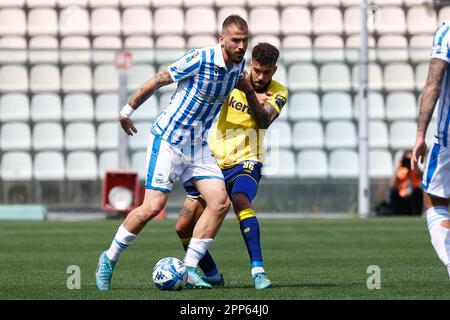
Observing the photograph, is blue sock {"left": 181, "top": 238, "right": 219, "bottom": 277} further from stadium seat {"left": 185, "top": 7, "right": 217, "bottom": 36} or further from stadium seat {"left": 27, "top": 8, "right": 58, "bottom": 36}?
stadium seat {"left": 27, "top": 8, "right": 58, "bottom": 36}

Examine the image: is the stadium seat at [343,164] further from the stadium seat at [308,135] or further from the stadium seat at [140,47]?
the stadium seat at [140,47]

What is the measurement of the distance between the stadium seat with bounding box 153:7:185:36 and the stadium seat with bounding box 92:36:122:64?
0.96 metres

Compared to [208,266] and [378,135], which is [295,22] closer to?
[378,135]

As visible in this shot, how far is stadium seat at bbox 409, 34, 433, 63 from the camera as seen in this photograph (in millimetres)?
25562

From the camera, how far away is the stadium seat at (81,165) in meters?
23.3

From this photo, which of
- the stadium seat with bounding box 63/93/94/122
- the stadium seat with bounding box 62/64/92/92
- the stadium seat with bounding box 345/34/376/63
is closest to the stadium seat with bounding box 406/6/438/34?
the stadium seat with bounding box 345/34/376/63

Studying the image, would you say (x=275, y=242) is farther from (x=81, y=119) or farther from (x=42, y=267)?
(x=81, y=119)

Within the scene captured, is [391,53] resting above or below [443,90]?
above

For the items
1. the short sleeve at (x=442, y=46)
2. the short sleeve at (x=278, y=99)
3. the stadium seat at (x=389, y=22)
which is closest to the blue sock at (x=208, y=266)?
the short sleeve at (x=278, y=99)

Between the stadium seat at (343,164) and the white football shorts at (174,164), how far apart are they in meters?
15.1

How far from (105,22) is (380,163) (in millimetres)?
6943

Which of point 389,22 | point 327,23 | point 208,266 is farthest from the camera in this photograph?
point 389,22

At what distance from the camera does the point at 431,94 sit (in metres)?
7.35

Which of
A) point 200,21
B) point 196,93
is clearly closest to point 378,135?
point 200,21
